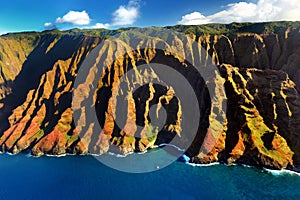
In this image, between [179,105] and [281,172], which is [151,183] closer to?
[281,172]

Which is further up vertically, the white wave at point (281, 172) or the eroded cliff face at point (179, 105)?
the eroded cliff face at point (179, 105)

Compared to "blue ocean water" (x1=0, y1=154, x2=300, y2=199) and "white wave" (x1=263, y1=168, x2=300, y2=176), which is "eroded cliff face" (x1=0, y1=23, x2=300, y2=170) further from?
"blue ocean water" (x1=0, y1=154, x2=300, y2=199)

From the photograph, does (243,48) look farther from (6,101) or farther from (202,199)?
(6,101)

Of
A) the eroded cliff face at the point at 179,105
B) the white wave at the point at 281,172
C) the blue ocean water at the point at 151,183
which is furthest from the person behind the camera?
the eroded cliff face at the point at 179,105

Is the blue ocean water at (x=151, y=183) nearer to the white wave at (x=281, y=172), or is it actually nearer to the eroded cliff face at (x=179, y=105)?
the white wave at (x=281, y=172)

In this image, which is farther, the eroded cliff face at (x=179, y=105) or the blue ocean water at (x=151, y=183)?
the eroded cliff face at (x=179, y=105)

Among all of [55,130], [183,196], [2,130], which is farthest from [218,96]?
[2,130]

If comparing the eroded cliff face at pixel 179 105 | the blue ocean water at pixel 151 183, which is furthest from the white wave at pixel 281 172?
the eroded cliff face at pixel 179 105

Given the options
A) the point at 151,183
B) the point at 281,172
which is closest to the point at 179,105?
the point at 151,183
